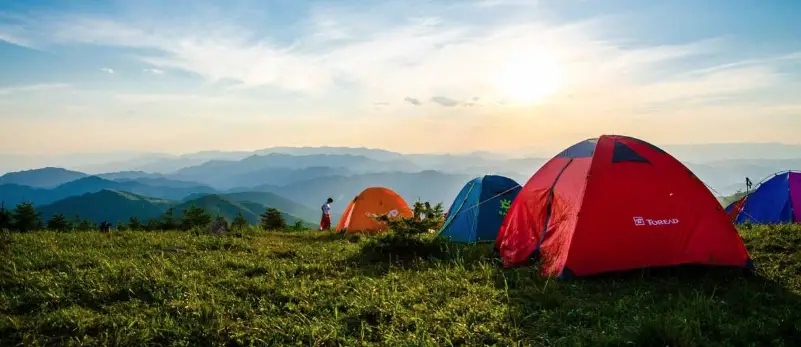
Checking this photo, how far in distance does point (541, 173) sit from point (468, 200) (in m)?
4.89

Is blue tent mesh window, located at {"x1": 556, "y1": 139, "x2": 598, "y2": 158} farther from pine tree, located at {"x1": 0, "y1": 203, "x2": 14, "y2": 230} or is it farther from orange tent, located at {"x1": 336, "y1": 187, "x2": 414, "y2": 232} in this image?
pine tree, located at {"x1": 0, "y1": 203, "x2": 14, "y2": 230}

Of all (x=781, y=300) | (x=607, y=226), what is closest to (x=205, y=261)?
(x=607, y=226)

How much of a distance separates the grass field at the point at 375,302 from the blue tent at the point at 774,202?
6009 millimetres

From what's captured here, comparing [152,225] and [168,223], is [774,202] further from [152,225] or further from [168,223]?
[152,225]

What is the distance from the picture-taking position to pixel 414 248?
11.8m

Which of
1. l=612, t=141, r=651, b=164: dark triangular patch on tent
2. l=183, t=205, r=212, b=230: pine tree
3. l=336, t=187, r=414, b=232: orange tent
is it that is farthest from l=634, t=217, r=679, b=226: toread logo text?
l=183, t=205, r=212, b=230: pine tree

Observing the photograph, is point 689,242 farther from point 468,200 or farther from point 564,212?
point 468,200

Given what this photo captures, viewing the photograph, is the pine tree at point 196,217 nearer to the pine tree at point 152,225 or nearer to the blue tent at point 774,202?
the pine tree at point 152,225

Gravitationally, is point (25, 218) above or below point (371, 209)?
below

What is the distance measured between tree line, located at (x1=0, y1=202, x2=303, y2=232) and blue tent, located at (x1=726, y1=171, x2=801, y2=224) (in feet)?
61.3

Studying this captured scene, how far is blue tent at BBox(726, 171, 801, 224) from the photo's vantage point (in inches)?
622

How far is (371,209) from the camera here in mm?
20781

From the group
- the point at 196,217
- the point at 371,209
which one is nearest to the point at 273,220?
the point at 196,217

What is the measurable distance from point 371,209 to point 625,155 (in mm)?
12620
